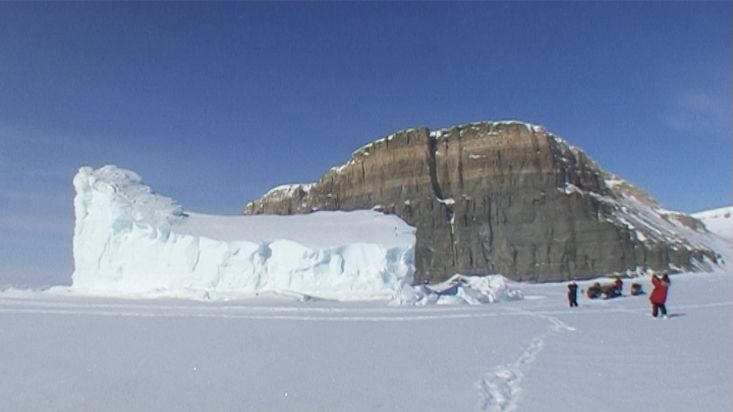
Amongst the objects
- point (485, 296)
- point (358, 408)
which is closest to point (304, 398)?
point (358, 408)

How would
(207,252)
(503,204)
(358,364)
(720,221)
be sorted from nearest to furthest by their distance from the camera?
(358,364) → (207,252) → (503,204) → (720,221)

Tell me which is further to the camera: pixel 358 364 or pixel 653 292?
pixel 653 292

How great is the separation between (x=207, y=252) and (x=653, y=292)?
17.4 metres

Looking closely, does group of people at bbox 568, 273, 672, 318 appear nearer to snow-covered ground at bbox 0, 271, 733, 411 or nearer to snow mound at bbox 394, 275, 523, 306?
snow-covered ground at bbox 0, 271, 733, 411

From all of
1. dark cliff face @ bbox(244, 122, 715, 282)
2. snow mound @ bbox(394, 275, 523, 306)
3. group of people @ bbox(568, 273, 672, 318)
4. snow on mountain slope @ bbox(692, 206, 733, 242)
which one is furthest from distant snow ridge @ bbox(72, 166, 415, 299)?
snow on mountain slope @ bbox(692, 206, 733, 242)

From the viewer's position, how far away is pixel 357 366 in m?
7.24

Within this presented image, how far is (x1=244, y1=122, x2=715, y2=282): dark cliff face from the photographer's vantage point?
6862 centimetres

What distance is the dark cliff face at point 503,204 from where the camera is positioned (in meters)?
68.6

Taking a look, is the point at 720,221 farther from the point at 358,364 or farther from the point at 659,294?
the point at 358,364

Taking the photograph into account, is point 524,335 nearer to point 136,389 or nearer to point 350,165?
point 136,389

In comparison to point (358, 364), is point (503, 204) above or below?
above

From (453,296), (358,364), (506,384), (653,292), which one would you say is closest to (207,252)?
(453,296)

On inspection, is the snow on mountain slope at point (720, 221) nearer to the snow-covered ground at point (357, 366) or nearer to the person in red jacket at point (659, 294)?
the person in red jacket at point (659, 294)

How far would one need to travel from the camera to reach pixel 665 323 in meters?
12.9
